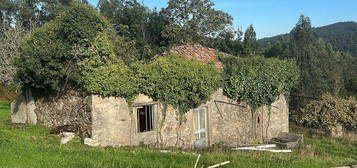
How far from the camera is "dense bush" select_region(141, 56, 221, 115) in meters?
14.0

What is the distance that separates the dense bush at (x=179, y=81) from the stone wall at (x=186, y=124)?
40 cm

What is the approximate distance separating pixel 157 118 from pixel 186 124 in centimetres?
152

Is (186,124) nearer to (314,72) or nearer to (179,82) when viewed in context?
(179,82)

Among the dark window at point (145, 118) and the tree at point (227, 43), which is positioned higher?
the tree at point (227, 43)

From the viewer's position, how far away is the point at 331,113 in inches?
815

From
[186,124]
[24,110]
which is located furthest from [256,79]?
[24,110]

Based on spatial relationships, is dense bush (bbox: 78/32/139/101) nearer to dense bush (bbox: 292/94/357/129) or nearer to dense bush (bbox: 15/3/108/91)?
dense bush (bbox: 15/3/108/91)

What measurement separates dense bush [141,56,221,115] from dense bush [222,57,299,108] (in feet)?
4.37

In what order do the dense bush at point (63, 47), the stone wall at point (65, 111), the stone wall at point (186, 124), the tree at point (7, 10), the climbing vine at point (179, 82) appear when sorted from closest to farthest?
the stone wall at point (186, 124)
the stone wall at point (65, 111)
the dense bush at point (63, 47)
the climbing vine at point (179, 82)
the tree at point (7, 10)

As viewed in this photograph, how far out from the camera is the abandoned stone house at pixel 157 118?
1312 cm

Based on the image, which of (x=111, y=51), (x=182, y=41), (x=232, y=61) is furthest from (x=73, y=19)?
(x=182, y=41)

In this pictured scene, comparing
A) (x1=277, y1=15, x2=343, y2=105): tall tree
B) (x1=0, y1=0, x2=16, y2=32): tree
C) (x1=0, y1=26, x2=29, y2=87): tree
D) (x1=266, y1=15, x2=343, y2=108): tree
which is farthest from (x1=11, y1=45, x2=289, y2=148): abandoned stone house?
(x1=0, y1=0, x2=16, y2=32): tree

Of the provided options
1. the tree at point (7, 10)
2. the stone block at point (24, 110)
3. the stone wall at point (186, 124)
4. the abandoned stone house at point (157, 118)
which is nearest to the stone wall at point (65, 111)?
the abandoned stone house at point (157, 118)

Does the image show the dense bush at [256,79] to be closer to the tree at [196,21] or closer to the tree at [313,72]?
the tree at [313,72]
